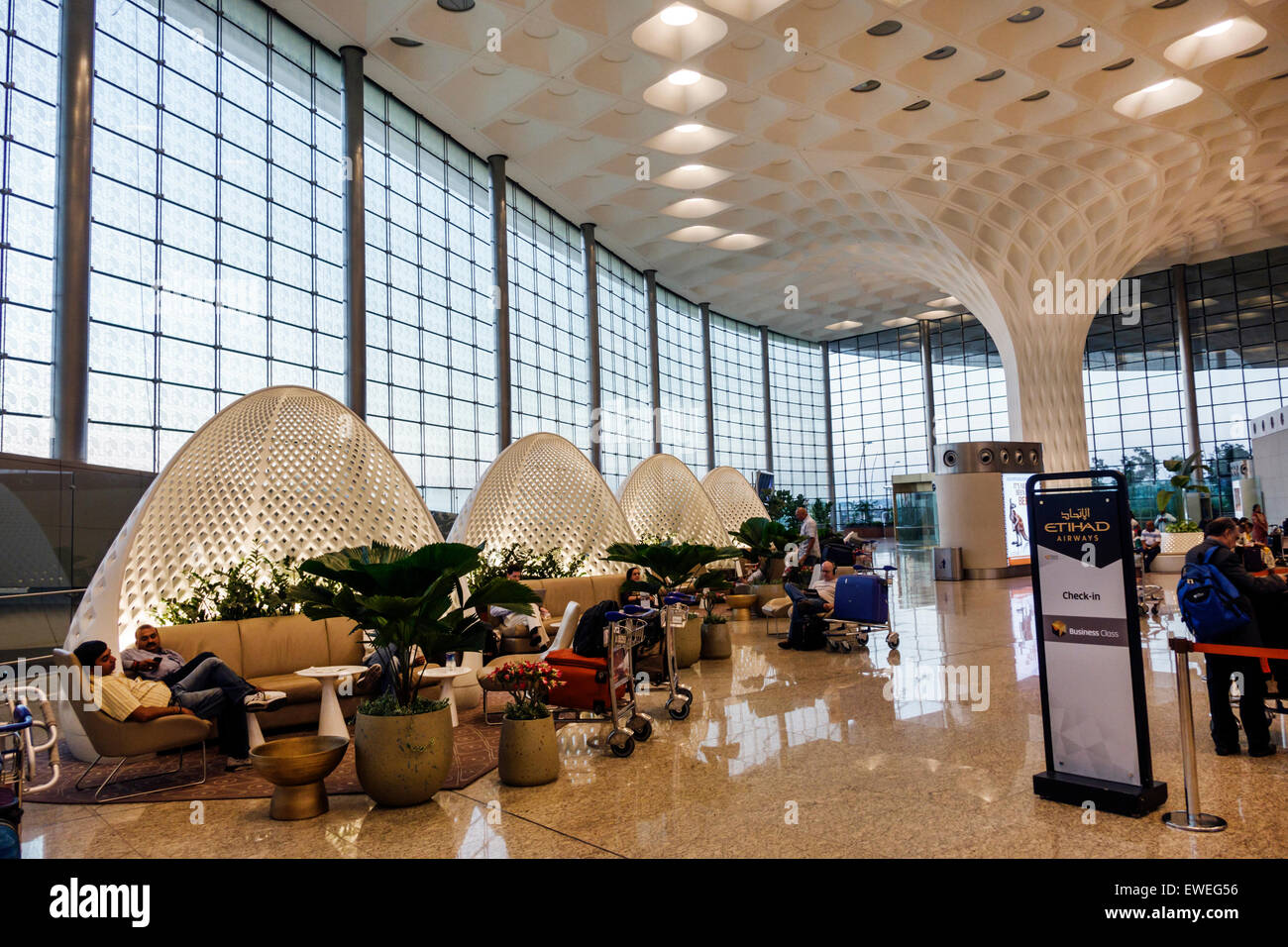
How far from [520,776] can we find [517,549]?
7148 mm

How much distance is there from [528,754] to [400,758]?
0.77 metres

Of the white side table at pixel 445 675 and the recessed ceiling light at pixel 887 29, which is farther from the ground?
the recessed ceiling light at pixel 887 29

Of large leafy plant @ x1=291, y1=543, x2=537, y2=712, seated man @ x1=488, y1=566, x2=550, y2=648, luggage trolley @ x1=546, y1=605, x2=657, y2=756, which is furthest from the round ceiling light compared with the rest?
large leafy plant @ x1=291, y1=543, x2=537, y2=712

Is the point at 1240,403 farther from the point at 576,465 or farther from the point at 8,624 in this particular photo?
the point at 8,624

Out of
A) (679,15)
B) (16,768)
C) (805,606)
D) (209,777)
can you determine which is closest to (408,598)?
(16,768)

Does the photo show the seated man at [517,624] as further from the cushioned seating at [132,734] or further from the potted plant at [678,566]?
the cushioned seating at [132,734]

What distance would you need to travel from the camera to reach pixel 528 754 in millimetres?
4863

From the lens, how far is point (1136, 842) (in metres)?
3.51

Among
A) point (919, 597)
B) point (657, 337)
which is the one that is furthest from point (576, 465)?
point (657, 337)

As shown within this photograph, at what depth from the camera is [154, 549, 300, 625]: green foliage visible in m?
6.99

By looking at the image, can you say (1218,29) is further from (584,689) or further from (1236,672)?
(584,689)

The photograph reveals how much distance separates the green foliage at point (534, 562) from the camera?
37.7ft

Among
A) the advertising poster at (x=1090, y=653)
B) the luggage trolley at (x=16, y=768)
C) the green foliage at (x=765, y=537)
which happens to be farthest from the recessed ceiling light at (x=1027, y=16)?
the luggage trolley at (x=16, y=768)

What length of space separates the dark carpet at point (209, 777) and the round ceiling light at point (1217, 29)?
18.5m
